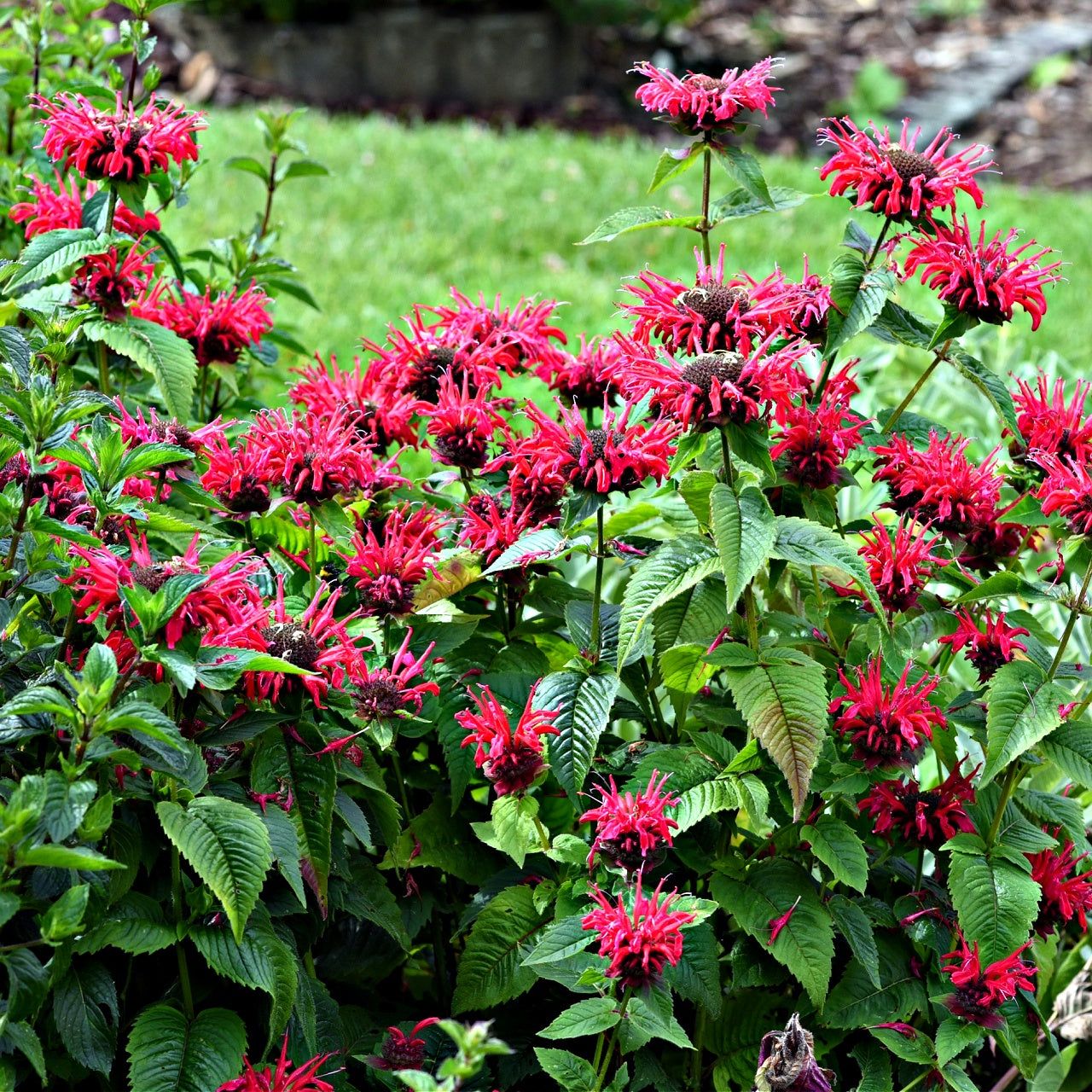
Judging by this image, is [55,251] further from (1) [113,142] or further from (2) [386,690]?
(2) [386,690]

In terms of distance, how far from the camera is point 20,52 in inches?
91.4

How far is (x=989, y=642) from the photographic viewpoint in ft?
5.27

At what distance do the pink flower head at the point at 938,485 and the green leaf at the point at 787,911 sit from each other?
0.46 metres

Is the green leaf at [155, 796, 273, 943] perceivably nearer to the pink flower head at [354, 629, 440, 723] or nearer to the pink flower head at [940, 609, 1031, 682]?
the pink flower head at [354, 629, 440, 723]

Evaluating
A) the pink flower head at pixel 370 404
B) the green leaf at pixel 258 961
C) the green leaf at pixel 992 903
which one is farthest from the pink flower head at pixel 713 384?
the green leaf at pixel 258 961

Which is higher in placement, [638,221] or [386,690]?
[638,221]

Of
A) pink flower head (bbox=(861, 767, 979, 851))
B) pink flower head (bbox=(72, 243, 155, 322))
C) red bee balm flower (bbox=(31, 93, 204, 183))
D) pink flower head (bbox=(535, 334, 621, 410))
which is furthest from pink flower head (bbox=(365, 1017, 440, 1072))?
red bee balm flower (bbox=(31, 93, 204, 183))

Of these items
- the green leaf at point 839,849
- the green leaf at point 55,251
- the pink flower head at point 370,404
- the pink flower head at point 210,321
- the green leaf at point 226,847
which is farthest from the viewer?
the pink flower head at point 210,321

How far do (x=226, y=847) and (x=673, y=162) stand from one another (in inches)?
37.7

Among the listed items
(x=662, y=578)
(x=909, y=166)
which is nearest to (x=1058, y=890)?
(x=662, y=578)

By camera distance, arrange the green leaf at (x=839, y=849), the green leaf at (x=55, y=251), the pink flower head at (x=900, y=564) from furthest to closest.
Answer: the green leaf at (x=55, y=251) < the pink flower head at (x=900, y=564) < the green leaf at (x=839, y=849)

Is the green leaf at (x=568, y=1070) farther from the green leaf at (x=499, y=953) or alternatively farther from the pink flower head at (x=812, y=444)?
the pink flower head at (x=812, y=444)

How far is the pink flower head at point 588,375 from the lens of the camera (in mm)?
1742

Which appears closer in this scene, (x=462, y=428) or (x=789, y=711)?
(x=789, y=711)
